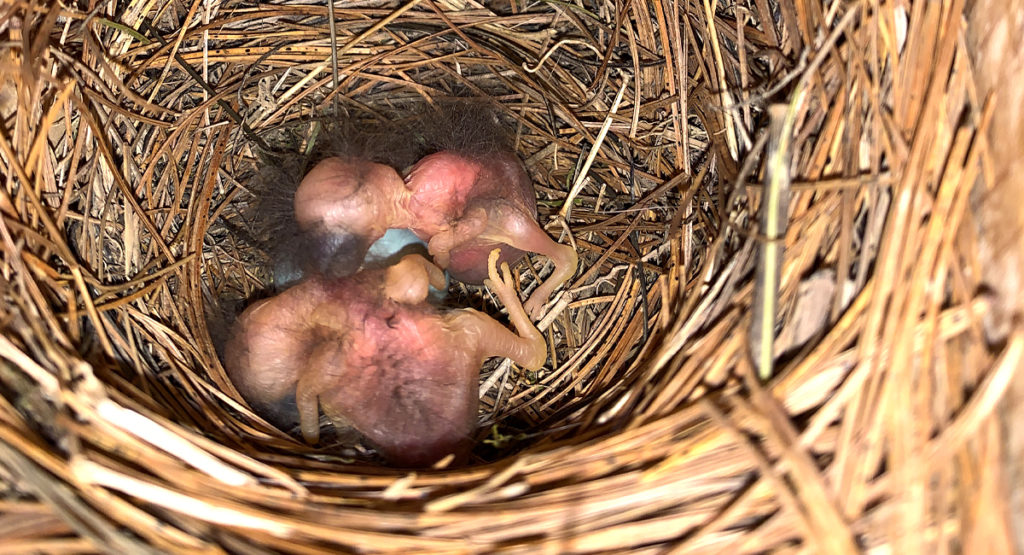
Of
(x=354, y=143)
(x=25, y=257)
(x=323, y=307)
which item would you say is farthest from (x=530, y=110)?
(x=25, y=257)

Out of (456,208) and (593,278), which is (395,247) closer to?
(456,208)

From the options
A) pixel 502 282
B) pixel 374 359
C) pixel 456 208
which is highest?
pixel 456 208

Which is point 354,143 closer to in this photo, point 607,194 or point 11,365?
point 607,194

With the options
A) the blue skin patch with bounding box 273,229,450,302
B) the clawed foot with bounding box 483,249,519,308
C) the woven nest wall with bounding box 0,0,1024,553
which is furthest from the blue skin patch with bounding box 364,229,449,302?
the woven nest wall with bounding box 0,0,1024,553

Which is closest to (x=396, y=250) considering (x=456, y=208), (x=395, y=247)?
(x=395, y=247)

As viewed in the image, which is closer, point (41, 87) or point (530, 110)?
point (41, 87)

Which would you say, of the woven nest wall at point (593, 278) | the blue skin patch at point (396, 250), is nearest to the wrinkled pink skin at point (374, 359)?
the woven nest wall at point (593, 278)

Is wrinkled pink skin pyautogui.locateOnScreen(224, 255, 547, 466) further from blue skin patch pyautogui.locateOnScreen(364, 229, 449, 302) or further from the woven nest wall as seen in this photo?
blue skin patch pyautogui.locateOnScreen(364, 229, 449, 302)
